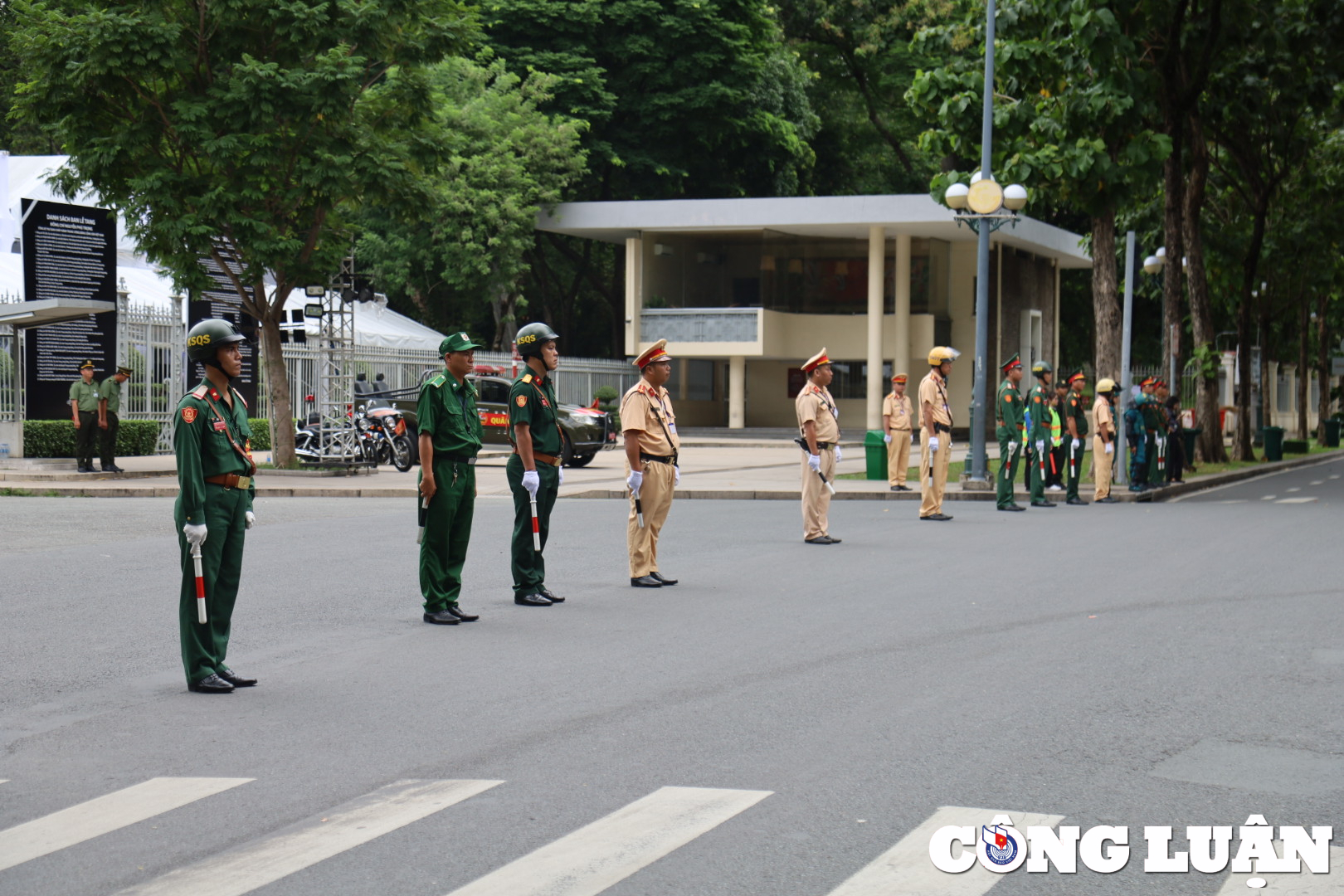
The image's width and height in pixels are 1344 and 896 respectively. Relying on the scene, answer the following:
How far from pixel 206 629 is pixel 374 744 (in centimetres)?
173

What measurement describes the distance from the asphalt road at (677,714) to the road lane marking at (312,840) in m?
0.02

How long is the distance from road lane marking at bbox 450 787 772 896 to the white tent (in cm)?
2746

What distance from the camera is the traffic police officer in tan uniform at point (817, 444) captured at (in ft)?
51.9

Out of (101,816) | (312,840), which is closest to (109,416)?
(101,816)

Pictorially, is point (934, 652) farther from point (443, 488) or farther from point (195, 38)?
point (195, 38)

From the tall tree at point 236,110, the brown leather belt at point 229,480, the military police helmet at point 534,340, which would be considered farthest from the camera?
the tall tree at point 236,110

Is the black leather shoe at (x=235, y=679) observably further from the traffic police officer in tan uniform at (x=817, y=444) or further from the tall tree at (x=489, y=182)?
the tall tree at (x=489, y=182)

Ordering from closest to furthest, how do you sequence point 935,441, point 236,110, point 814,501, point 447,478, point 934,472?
1. point 447,478
2. point 814,501
3. point 935,441
4. point 934,472
5. point 236,110

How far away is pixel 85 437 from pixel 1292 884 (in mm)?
24625

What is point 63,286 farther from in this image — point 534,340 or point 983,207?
point 534,340

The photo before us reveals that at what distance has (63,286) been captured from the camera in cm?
2875

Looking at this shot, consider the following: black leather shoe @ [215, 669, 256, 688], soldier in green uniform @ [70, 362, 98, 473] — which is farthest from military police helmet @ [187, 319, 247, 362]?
soldier in green uniform @ [70, 362, 98, 473]

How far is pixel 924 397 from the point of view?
782 inches

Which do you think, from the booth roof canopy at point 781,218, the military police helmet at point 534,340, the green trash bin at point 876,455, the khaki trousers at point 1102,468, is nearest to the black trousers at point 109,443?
the green trash bin at point 876,455
